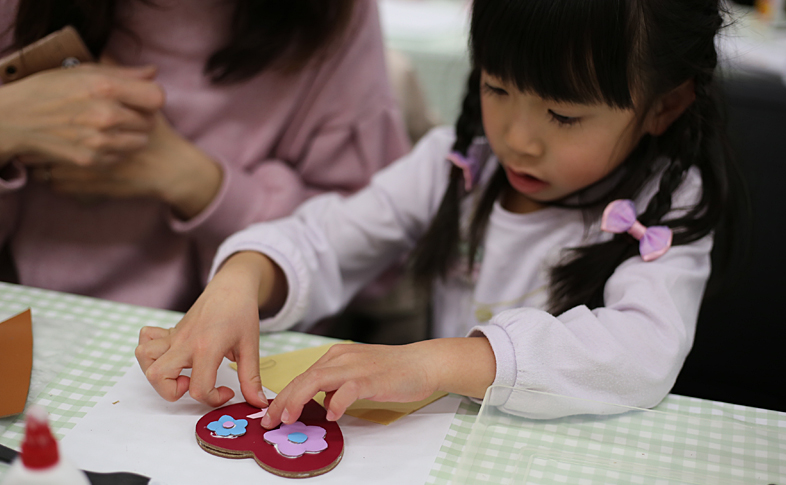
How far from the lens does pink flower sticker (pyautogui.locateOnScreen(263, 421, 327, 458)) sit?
1.74ft

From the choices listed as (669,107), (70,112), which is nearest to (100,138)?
(70,112)

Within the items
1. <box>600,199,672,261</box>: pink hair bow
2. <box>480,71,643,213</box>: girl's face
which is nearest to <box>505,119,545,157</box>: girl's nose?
<box>480,71,643,213</box>: girl's face

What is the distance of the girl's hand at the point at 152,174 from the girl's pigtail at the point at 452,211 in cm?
30

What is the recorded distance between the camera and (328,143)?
104cm

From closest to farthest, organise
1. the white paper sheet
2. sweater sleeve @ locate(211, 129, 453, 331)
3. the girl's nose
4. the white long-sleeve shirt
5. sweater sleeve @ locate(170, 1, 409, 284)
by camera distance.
Answer: the white paper sheet, the white long-sleeve shirt, the girl's nose, sweater sleeve @ locate(211, 129, 453, 331), sweater sleeve @ locate(170, 1, 409, 284)

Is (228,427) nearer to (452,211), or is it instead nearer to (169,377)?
(169,377)

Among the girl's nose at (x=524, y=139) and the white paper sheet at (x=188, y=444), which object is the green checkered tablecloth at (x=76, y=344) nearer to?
the white paper sheet at (x=188, y=444)

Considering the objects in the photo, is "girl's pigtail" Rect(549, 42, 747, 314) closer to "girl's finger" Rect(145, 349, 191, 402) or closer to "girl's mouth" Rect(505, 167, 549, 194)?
"girl's mouth" Rect(505, 167, 549, 194)

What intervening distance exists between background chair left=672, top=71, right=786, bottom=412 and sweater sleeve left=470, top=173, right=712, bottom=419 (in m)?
0.30

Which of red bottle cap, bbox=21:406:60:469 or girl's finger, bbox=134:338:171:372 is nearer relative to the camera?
red bottle cap, bbox=21:406:60:469

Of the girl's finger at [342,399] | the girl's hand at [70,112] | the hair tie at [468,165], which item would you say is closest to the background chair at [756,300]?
the hair tie at [468,165]

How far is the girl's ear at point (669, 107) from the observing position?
0.75m

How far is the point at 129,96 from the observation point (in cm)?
81

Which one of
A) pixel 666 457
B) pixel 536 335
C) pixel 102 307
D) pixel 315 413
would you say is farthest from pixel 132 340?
pixel 666 457
